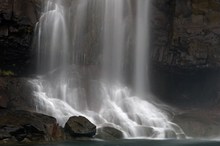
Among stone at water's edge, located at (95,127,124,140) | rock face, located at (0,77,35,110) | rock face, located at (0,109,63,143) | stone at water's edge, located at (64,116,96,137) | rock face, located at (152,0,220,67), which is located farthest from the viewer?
rock face, located at (152,0,220,67)

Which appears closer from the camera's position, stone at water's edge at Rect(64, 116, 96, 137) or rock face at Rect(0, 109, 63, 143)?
rock face at Rect(0, 109, 63, 143)

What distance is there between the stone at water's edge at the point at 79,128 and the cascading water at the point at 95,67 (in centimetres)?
348

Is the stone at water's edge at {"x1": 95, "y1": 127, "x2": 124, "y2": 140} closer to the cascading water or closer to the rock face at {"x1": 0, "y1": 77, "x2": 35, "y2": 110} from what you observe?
the cascading water

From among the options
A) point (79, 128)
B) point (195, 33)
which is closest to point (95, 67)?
point (195, 33)

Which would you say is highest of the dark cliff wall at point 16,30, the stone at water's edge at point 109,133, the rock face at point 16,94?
the dark cliff wall at point 16,30

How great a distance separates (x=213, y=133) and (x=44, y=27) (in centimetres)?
2129

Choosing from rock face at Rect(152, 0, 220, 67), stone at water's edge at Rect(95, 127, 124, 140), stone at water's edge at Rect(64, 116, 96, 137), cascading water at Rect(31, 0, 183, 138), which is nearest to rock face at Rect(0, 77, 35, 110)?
cascading water at Rect(31, 0, 183, 138)

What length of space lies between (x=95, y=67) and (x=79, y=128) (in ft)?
53.8

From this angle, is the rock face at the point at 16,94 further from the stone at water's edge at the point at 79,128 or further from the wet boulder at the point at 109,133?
the wet boulder at the point at 109,133

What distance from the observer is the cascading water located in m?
42.6

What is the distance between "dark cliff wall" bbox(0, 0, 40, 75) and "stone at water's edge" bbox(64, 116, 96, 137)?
13008 mm

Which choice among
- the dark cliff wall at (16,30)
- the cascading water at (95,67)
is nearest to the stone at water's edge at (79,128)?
the cascading water at (95,67)

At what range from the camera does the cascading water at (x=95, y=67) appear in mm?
42562

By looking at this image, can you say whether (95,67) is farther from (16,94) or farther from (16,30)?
(16,94)
